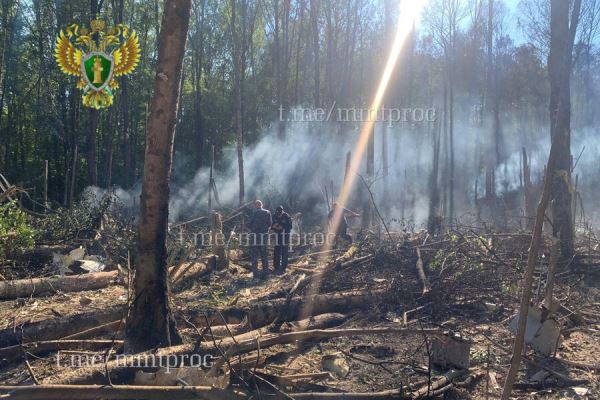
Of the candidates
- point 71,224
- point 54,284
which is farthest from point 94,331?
point 71,224

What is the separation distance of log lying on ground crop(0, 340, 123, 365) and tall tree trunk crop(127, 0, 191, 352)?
59 cm

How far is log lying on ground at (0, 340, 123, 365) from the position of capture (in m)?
5.21

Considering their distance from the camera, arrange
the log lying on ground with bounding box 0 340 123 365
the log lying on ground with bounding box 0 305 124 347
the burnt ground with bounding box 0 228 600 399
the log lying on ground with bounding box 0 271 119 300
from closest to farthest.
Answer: the burnt ground with bounding box 0 228 600 399
the log lying on ground with bounding box 0 340 123 365
the log lying on ground with bounding box 0 305 124 347
the log lying on ground with bounding box 0 271 119 300

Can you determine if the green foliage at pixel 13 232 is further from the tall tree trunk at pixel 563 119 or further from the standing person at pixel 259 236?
the tall tree trunk at pixel 563 119

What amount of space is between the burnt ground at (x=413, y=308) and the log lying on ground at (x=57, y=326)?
32 centimetres

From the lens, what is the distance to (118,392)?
3.56 meters

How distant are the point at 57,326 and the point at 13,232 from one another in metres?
4.16

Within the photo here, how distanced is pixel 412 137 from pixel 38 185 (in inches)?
826

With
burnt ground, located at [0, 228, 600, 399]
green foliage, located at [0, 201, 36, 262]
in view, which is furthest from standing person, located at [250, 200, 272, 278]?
green foliage, located at [0, 201, 36, 262]

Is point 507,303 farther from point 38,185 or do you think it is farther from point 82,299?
point 38,185

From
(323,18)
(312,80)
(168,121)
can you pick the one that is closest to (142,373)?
(168,121)

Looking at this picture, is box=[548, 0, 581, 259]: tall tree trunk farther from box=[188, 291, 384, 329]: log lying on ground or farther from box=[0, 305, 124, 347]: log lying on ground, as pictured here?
box=[0, 305, 124, 347]: log lying on ground

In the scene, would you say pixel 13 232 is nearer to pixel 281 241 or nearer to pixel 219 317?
pixel 281 241

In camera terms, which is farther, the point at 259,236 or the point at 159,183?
the point at 259,236
